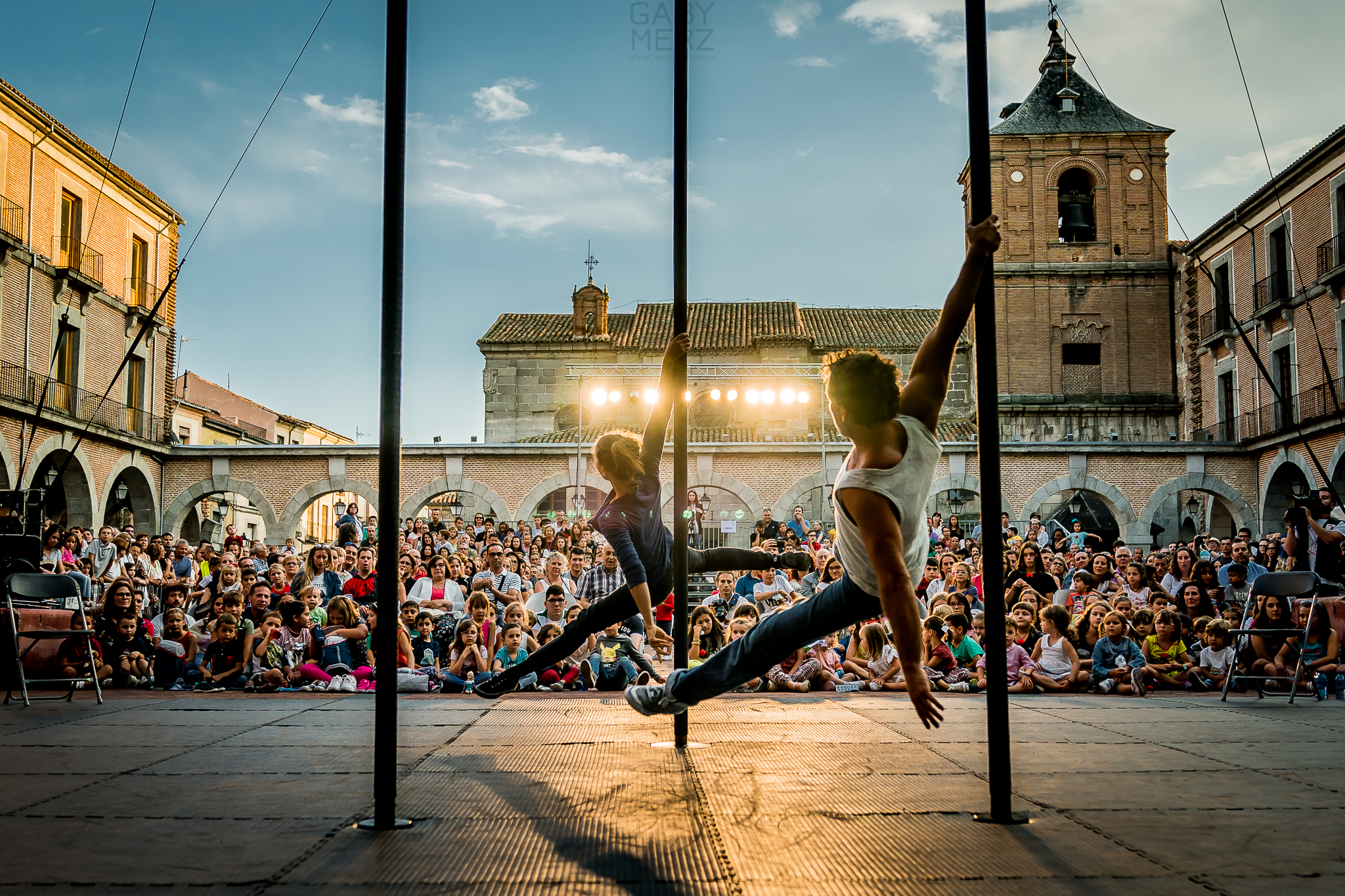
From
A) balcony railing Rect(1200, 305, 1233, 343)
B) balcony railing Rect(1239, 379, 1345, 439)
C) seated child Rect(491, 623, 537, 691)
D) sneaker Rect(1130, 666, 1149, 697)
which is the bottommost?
sneaker Rect(1130, 666, 1149, 697)

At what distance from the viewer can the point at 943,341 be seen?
11.1ft

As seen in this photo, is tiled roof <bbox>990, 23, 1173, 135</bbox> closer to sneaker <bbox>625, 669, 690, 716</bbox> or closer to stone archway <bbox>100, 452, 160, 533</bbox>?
stone archway <bbox>100, 452, 160, 533</bbox>

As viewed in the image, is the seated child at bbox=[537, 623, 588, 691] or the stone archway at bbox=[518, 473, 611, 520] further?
the stone archway at bbox=[518, 473, 611, 520]

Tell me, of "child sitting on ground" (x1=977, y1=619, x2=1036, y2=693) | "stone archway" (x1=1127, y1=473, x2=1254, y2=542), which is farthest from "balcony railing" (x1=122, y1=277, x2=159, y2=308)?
"child sitting on ground" (x1=977, y1=619, x2=1036, y2=693)

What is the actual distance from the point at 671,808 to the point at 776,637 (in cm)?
70

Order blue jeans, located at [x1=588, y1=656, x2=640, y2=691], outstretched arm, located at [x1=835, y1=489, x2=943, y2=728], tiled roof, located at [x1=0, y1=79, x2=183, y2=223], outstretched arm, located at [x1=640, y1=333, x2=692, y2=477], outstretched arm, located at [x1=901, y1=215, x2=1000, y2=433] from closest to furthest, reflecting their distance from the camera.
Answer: outstretched arm, located at [x1=835, y1=489, x2=943, y2=728]
outstretched arm, located at [x1=901, y1=215, x2=1000, y2=433]
outstretched arm, located at [x1=640, y1=333, x2=692, y2=477]
blue jeans, located at [x1=588, y1=656, x2=640, y2=691]
tiled roof, located at [x1=0, y1=79, x2=183, y2=223]

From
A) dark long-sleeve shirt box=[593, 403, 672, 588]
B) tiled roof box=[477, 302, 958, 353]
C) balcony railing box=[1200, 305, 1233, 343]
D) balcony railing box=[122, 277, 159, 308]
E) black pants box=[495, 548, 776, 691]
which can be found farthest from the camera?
tiled roof box=[477, 302, 958, 353]

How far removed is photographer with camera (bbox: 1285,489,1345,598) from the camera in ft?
30.4

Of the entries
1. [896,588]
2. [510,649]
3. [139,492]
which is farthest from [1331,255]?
[139,492]

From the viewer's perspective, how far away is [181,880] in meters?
2.79

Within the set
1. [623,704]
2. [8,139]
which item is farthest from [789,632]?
[8,139]

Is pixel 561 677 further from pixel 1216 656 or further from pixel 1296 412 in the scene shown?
pixel 1296 412

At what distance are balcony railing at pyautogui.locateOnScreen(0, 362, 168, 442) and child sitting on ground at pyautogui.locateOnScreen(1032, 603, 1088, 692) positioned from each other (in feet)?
68.7

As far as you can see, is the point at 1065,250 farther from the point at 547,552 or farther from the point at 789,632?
the point at 789,632
